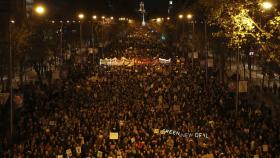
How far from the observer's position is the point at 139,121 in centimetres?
2455

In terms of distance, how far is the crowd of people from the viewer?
19859mm

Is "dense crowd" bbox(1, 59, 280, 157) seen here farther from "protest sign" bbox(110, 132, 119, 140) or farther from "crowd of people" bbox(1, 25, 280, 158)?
"protest sign" bbox(110, 132, 119, 140)

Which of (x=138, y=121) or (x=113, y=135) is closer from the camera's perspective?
(x=113, y=135)

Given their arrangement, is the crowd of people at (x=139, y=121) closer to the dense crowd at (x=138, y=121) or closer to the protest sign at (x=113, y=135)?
the dense crowd at (x=138, y=121)

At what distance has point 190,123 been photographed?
24062mm

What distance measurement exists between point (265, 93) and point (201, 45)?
16.1 metres

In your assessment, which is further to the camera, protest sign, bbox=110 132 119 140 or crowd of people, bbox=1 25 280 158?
protest sign, bbox=110 132 119 140

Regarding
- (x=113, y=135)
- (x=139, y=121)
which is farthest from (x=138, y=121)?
(x=113, y=135)

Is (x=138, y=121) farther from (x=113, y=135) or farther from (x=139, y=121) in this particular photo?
(x=113, y=135)

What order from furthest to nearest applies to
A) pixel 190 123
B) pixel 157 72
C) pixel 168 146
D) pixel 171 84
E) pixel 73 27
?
pixel 73 27 < pixel 157 72 < pixel 171 84 < pixel 190 123 < pixel 168 146

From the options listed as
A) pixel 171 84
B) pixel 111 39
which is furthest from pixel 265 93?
pixel 111 39

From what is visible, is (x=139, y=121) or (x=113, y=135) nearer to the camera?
(x=113, y=135)

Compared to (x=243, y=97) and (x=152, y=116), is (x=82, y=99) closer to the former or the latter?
(x=152, y=116)

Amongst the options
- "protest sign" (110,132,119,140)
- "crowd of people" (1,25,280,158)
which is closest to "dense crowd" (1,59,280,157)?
"crowd of people" (1,25,280,158)
